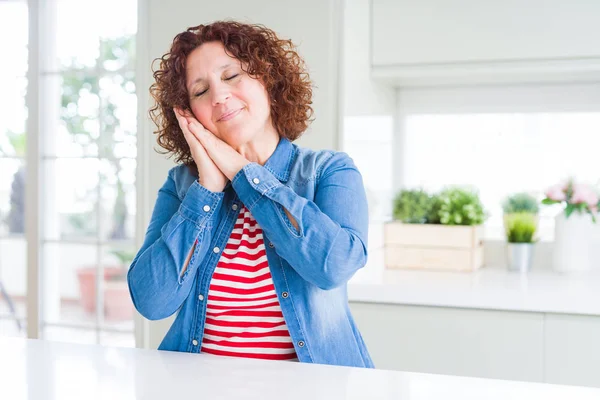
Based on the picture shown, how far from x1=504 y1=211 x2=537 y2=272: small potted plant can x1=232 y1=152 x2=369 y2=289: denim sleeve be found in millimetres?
1344

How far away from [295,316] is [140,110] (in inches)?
56.7

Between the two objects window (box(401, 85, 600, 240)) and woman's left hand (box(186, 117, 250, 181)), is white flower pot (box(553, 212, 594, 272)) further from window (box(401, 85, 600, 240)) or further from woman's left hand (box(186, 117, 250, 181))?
woman's left hand (box(186, 117, 250, 181))

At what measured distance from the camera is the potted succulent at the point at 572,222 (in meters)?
2.37

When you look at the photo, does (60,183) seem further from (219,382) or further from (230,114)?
(219,382)

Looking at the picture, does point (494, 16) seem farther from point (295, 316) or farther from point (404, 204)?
point (295, 316)

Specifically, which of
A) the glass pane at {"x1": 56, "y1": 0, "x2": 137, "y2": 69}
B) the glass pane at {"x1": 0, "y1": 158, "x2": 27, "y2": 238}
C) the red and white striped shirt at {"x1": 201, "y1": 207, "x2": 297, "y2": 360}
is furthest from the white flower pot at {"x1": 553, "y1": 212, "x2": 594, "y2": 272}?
the glass pane at {"x1": 0, "y1": 158, "x2": 27, "y2": 238}

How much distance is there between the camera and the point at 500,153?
108 inches

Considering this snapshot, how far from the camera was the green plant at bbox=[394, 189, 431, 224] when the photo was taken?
97.7 inches

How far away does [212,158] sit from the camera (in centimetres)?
126

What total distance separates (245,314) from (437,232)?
4.42 ft

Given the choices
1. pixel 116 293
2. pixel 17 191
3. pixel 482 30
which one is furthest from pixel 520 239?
pixel 17 191

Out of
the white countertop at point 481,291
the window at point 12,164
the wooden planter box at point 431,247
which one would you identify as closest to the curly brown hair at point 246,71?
the white countertop at point 481,291

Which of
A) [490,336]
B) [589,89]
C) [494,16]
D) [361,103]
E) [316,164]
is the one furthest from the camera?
[589,89]

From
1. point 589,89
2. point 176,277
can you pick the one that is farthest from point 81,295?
point 176,277
